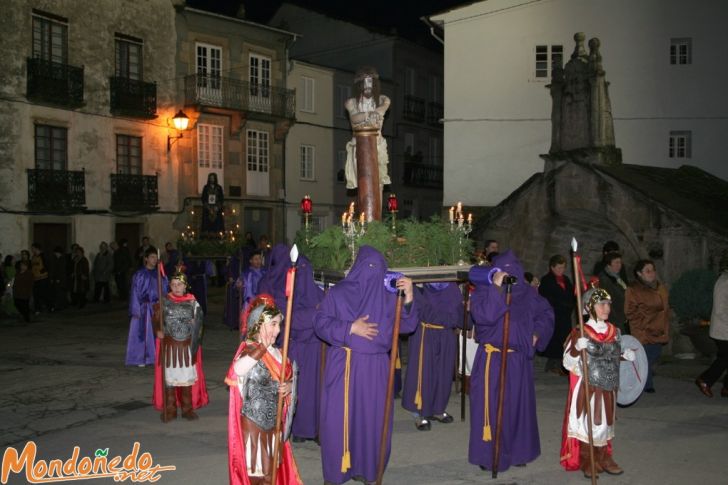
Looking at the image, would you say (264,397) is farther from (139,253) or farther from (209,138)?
(209,138)

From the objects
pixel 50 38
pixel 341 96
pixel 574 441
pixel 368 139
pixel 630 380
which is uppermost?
pixel 341 96

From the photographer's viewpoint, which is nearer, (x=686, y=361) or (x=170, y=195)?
(x=686, y=361)

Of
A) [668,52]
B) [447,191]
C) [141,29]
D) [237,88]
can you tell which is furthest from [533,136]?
[141,29]

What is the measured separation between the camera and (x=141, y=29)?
1046 inches

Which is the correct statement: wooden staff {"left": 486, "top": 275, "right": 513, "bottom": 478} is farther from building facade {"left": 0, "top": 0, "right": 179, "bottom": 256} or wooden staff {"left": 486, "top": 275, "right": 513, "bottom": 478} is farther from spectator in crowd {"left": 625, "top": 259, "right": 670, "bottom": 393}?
building facade {"left": 0, "top": 0, "right": 179, "bottom": 256}

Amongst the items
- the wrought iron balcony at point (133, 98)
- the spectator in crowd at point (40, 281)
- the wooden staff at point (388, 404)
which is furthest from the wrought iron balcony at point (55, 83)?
the wooden staff at point (388, 404)

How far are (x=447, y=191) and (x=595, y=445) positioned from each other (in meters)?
19.3

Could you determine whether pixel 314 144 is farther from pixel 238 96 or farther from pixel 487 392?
pixel 487 392

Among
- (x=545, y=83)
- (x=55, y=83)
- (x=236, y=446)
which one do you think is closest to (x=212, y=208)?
(x=55, y=83)

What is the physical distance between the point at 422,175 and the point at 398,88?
5.07 meters

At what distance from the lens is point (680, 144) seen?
24.0 metres

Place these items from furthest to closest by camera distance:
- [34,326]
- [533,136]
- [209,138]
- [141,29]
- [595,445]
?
[209,138]
[141,29]
[533,136]
[34,326]
[595,445]

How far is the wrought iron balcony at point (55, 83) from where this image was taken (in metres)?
23.0

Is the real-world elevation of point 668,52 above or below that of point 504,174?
above
